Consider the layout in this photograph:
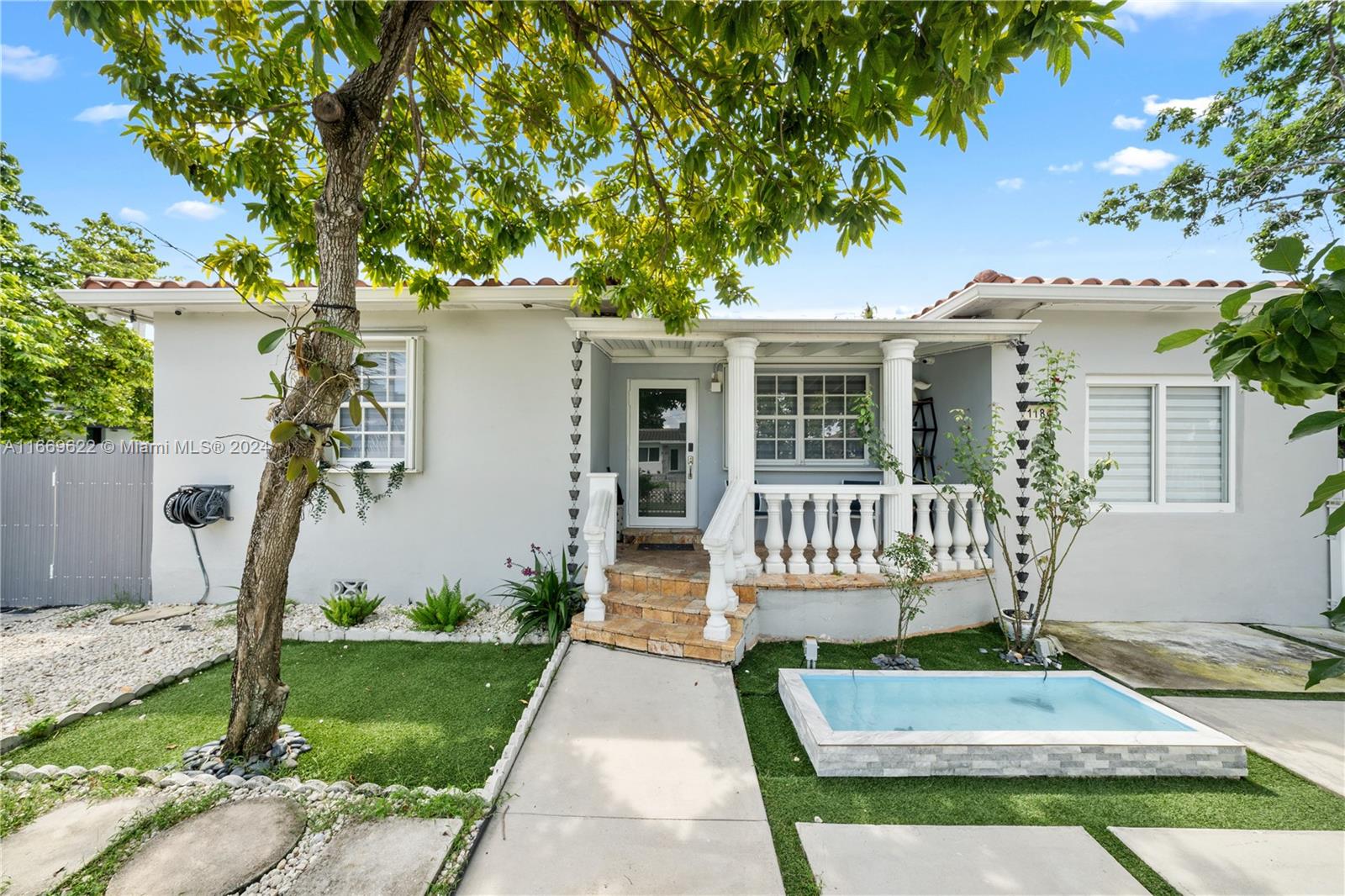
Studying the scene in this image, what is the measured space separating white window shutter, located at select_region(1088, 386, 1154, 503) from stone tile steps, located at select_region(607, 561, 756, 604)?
14.0ft

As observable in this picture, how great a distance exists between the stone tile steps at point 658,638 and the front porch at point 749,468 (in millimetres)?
13

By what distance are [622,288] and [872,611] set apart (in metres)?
3.92

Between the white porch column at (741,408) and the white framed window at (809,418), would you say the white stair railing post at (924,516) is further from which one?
the white framed window at (809,418)

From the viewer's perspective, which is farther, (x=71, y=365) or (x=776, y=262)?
(x=71, y=365)

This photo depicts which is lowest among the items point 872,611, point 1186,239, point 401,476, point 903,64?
point 872,611

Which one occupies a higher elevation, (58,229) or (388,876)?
(58,229)

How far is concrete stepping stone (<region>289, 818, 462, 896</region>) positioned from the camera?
228 centimetres

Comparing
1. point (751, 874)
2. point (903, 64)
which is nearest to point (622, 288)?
point (903, 64)

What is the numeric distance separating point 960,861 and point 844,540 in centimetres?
295

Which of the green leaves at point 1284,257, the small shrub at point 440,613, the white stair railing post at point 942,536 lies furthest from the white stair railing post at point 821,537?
the green leaves at point 1284,257

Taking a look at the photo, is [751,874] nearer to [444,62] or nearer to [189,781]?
[189,781]

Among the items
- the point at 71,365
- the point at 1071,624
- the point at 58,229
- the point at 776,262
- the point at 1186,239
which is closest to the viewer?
the point at 776,262

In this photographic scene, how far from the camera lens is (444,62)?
14.5 ft

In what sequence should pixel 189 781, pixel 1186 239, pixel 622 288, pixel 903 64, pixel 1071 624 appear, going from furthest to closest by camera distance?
pixel 1186 239, pixel 1071 624, pixel 622 288, pixel 189 781, pixel 903 64
